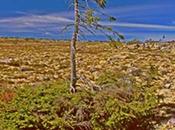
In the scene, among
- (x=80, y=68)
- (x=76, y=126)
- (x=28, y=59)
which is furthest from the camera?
(x=28, y=59)

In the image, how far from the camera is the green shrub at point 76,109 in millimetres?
25594

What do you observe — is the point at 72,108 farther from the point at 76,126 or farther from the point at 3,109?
the point at 3,109

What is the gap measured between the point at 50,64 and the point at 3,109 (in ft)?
77.4

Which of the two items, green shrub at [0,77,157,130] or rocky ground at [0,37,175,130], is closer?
green shrub at [0,77,157,130]

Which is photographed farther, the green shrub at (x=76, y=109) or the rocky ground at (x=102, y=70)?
the rocky ground at (x=102, y=70)

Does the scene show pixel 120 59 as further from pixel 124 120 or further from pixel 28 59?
pixel 124 120

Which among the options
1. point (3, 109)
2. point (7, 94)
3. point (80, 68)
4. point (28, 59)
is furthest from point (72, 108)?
point (28, 59)

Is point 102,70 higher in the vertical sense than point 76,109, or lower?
higher

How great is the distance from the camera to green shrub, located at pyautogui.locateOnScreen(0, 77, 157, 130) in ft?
84.0

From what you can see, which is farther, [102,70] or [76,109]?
[102,70]

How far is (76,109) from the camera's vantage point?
87.4ft

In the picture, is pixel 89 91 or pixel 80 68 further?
pixel 80 68

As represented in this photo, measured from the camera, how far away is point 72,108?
1040 inches

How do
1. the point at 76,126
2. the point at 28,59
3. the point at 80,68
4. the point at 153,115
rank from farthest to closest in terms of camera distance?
the point at 28,59 < the point at 80,68 < the point at 153,115 < the point at 76,126
